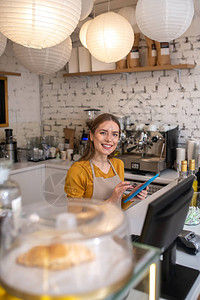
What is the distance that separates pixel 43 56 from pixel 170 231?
5.26 feet

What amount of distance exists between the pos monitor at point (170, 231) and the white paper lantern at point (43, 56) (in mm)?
1433

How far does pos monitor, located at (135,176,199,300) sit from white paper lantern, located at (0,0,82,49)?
0.94 meters

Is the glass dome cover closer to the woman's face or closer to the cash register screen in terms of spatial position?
the cash register screen

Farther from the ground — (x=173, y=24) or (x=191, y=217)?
(x=173, y=24)

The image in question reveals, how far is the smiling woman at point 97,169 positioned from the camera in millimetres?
2184

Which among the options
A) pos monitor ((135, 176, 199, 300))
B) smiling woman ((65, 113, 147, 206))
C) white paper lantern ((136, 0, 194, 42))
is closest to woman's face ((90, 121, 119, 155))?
smiling woman ((65, 113, 147, 206))

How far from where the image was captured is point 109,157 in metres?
2.49

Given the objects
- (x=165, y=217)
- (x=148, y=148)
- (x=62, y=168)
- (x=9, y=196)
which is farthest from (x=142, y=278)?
(x=62, y=168)

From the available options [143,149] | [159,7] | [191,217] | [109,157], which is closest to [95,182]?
[109,157]

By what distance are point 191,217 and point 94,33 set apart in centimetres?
140

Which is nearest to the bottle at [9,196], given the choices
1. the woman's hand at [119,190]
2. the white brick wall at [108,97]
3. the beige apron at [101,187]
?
the woman's hand at [119,190]

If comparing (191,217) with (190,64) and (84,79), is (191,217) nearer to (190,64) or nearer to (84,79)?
(190,64)

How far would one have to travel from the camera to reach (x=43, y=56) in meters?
2.19

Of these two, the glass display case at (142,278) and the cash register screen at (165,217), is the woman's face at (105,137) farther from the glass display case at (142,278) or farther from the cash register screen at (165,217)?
the glass display case at (142,278)
